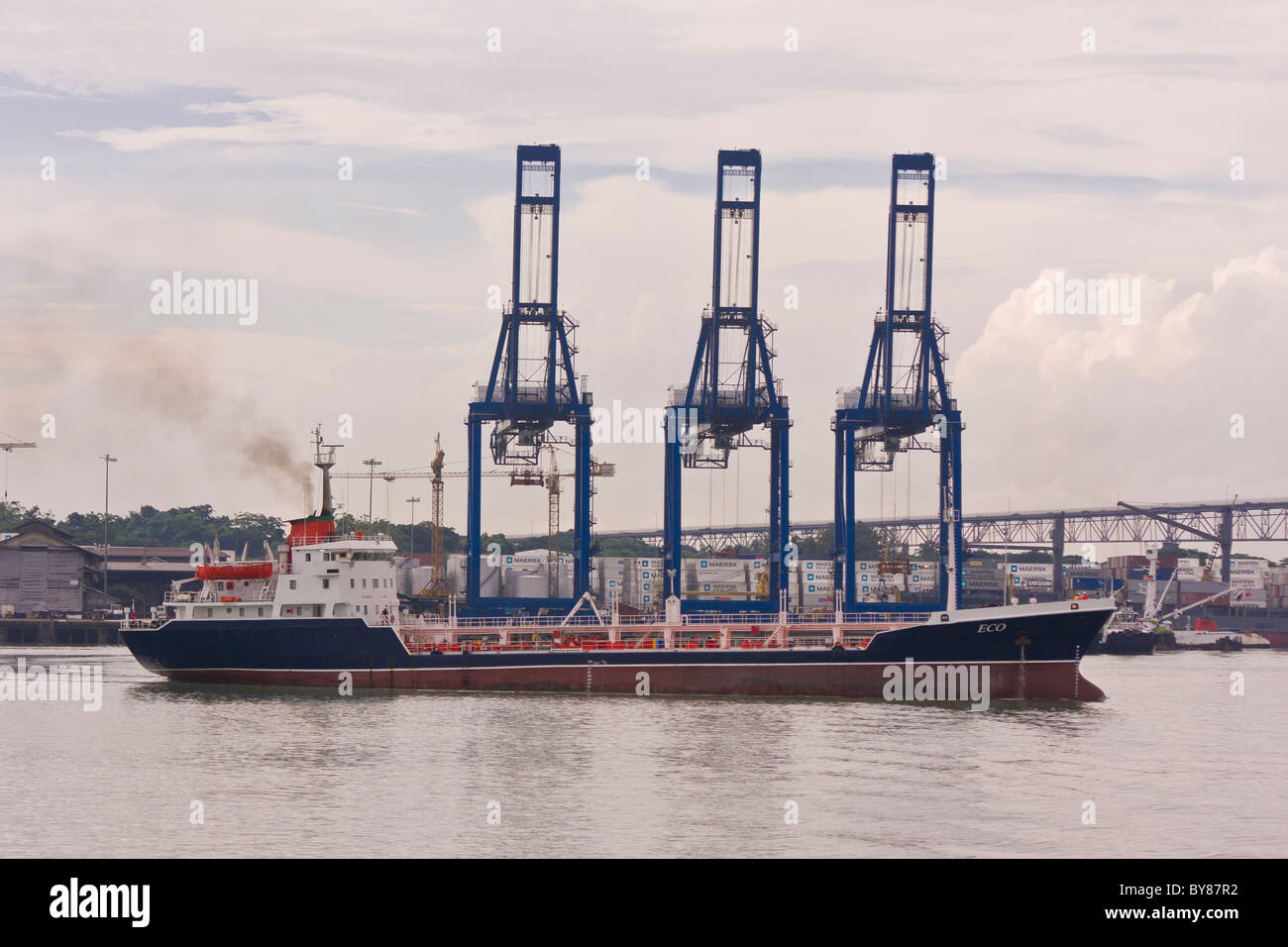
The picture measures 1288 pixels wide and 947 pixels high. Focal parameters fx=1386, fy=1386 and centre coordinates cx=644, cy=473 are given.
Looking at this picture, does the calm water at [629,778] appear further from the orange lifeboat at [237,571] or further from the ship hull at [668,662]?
the orange lifeboat at [237,571]

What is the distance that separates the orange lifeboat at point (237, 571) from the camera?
62.0 metres

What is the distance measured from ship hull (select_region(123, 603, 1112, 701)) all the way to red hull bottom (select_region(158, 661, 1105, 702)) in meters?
0.04

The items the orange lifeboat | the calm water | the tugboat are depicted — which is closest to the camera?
the calm water

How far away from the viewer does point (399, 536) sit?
180 meters

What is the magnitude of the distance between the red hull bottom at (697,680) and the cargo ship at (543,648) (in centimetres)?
4

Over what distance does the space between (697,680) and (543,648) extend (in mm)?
7317

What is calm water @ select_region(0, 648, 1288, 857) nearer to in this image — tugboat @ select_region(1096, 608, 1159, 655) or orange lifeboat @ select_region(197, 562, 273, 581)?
orange lifeboat @ select_region(197, 562, 273, 581)

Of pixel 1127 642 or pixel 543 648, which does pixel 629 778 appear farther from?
pixel 1127 642

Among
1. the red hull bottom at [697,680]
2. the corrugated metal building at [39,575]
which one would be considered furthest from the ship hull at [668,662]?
the corrugated metal building at [39,575]

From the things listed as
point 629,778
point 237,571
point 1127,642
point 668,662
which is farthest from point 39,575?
point 629,778

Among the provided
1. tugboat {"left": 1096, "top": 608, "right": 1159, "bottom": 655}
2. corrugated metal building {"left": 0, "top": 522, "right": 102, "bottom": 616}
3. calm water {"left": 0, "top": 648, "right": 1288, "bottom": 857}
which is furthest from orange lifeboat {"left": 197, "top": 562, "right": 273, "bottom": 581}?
tugboat {"left": 1096, "top": 608, "right": 1159, "bottom": 655}

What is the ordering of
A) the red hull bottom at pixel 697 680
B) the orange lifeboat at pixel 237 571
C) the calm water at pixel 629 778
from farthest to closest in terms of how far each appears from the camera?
the orange lifeboat at pixel 237 571 → the red hull bottom at pixel 697 680 → the calm water at pixel 629 778

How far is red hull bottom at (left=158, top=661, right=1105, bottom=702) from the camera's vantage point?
181 ft
